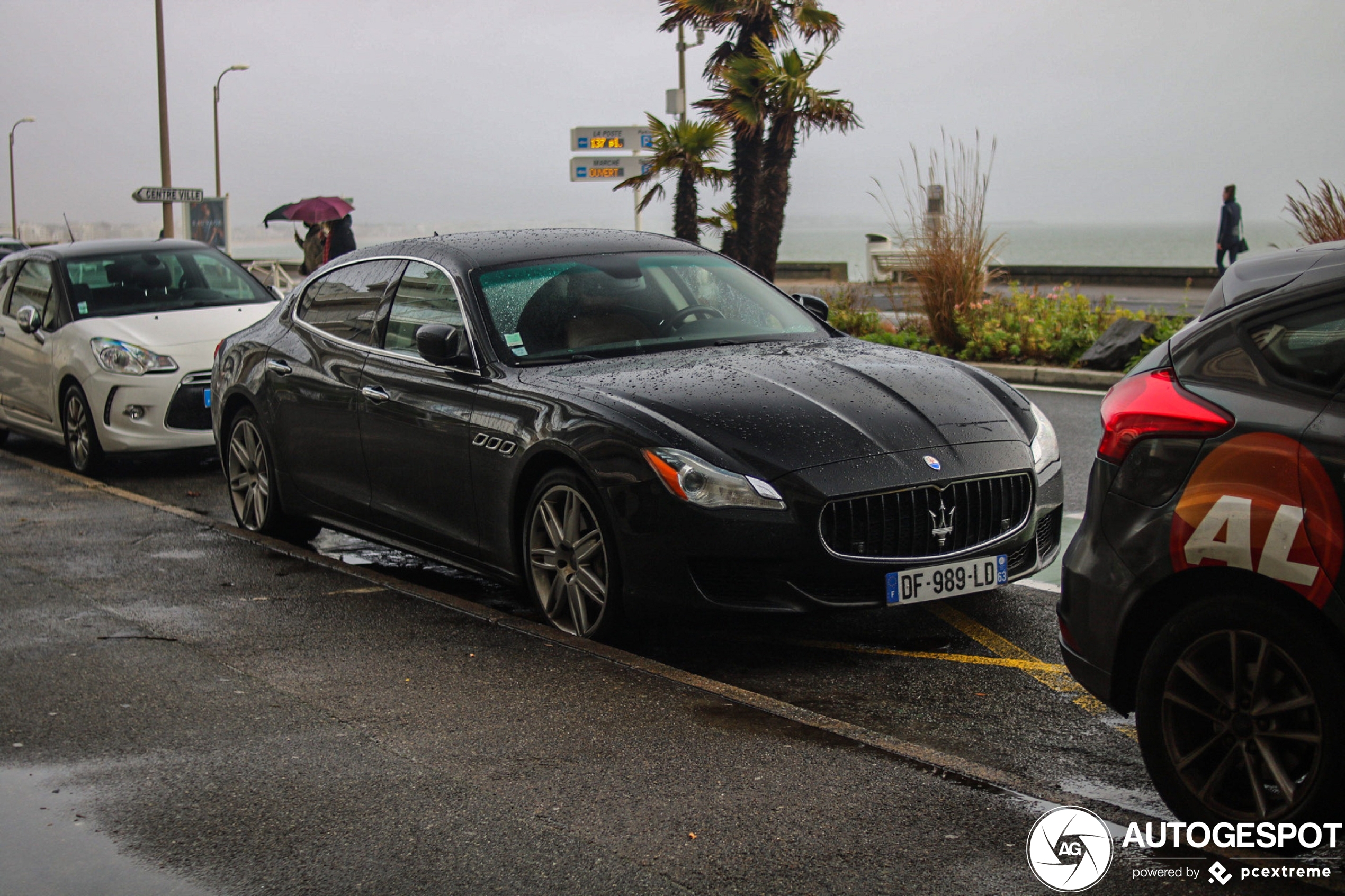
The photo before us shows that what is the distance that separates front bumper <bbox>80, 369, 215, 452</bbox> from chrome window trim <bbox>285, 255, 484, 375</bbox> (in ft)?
10.2

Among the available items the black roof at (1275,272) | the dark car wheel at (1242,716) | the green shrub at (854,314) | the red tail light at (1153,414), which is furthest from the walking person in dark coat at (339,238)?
the dark car wheel at (1242,716)

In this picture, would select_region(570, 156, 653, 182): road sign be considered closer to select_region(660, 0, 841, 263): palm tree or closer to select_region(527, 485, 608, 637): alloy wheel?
select_region(660, 0, 841, 263): palm tree

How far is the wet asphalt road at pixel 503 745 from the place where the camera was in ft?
12.4

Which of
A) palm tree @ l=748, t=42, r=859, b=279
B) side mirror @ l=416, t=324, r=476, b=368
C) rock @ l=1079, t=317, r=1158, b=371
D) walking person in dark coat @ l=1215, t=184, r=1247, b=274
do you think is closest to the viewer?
side mirror @ l=416, t=324, r=476, b=368

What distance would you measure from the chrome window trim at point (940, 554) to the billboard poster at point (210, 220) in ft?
114

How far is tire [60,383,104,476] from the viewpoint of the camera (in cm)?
1115

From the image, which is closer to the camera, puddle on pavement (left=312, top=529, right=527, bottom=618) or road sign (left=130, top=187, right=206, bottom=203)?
puddle on pavement (left=312, top=529, right=527, bottom=618)

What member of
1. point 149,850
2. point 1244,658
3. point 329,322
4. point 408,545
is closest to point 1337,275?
point 1244,658

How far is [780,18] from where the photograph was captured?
2423 cm

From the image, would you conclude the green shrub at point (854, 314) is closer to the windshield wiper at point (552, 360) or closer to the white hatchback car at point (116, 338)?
the white hatchback car at point (116, 338)

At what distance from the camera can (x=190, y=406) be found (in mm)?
11062

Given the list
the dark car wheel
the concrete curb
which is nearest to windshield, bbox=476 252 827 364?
the dark car wheel

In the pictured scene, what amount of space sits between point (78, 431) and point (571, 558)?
682 centimetres

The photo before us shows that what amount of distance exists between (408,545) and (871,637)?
6.99 ft
